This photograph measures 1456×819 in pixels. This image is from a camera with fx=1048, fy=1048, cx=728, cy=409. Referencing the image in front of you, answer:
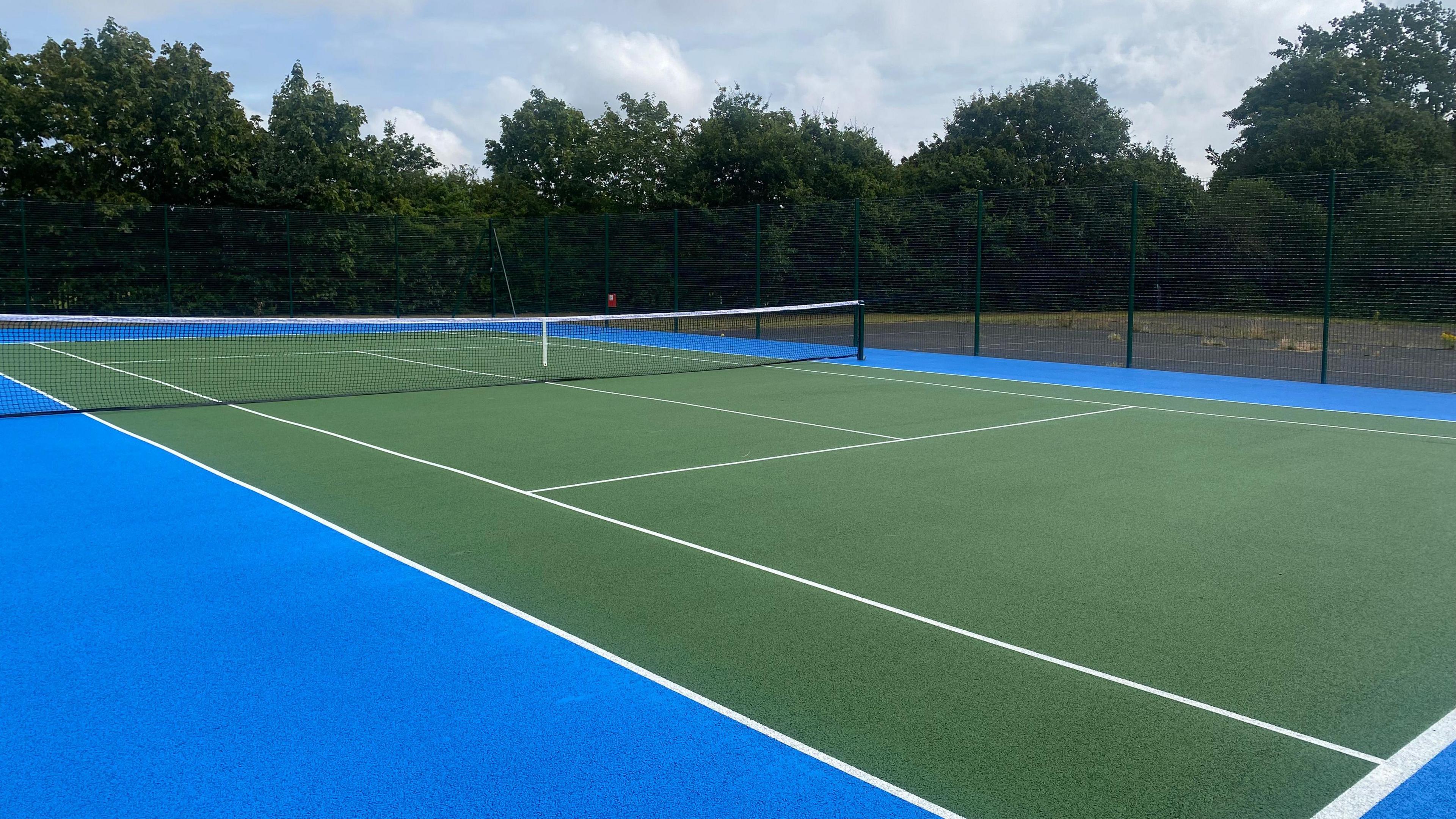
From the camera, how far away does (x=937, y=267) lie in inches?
827

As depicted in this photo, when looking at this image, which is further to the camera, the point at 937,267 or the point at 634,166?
the point at 634,166

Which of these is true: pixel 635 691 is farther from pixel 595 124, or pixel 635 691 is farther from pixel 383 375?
pixel 595 124

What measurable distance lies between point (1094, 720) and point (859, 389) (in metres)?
9.77

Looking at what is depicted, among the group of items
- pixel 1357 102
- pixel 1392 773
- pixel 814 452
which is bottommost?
pixel 1392 773

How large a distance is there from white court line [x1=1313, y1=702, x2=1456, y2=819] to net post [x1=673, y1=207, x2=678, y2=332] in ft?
66.0

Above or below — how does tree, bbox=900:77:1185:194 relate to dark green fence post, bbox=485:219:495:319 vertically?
above

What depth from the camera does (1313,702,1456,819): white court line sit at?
9.70 ft

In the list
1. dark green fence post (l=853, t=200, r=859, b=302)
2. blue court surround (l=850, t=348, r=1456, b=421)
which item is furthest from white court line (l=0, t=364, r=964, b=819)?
dark green fence post (l=853, t=200, r=859, b=302)

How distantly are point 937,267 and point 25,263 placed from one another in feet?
63.4

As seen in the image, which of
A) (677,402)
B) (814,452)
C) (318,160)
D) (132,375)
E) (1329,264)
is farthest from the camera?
(318,160)

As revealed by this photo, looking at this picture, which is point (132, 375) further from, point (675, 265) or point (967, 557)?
point (967, 557)

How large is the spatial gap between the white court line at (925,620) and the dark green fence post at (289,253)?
19.1 meters

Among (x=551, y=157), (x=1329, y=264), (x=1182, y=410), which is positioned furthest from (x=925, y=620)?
(x=551, y=157)

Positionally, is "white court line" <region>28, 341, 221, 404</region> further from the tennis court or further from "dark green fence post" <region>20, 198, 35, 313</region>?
"dark green fence post" <region>20, 198, 35, 313</region>
